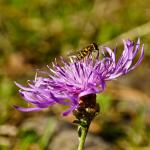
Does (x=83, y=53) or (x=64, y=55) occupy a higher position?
(x=64, y=55)

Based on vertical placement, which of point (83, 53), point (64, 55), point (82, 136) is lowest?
point (82, 136)

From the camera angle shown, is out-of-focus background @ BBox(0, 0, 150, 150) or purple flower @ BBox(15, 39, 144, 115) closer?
purple flower @ BBox(15, 39, 144, 115)

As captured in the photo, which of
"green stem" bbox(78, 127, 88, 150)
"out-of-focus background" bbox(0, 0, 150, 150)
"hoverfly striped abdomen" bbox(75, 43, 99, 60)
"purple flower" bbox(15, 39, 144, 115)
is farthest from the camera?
"out-of-focus background" bbox(0, 0, 150, 150)

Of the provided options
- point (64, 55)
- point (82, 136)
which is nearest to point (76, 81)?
point (82, 136)

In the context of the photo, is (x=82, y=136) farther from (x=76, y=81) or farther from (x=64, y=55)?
(x=64, y=55)

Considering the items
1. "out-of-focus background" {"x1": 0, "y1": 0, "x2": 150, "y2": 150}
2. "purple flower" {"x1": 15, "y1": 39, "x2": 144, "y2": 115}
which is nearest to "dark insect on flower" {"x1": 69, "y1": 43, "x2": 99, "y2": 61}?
"purple flower" {"x1": 15, "y1": 39, "x2": 144, "y2": 115}

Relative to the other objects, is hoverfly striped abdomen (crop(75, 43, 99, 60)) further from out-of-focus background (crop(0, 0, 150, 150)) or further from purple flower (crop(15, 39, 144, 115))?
out-of-focus background (crop(0, 0, 150, 150))
